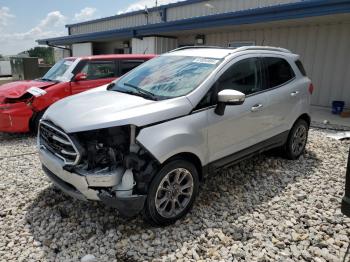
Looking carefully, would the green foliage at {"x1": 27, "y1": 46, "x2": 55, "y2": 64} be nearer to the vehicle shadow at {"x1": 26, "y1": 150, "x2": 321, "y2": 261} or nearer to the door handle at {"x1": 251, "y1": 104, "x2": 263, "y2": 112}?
the vehicle shadow at {"x1": 26, "y1": 150, "x2": 321, "y2": 261}

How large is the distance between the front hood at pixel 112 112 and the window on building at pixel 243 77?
2.21 feet

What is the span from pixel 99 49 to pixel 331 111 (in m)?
14.4

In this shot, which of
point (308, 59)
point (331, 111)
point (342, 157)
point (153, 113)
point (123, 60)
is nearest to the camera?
point (153, 113)

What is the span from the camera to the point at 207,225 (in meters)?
3.16

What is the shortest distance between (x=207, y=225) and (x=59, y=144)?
69.1 inches

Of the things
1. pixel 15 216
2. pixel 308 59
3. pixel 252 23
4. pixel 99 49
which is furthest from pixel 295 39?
pixel 99 49

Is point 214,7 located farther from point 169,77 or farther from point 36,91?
point 169,77

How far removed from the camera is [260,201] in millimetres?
3688

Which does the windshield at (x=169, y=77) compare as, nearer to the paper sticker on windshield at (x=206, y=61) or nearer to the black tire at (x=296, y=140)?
the paper sticker on windshield at (x=206, y=61)

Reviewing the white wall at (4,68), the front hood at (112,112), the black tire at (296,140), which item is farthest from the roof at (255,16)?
the white wall at (4,68)

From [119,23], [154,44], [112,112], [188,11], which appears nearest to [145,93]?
[112,112]

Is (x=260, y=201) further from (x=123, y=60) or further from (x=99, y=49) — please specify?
(x=99, y=49)

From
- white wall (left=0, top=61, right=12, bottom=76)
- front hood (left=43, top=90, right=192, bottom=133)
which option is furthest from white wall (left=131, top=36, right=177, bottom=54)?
white wall (left=0, top=61, right=12, bottom=76)

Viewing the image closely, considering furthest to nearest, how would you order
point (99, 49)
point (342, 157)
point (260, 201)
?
1. point (99, 49)
2. point (342, 157)
3. point (260, 201)
